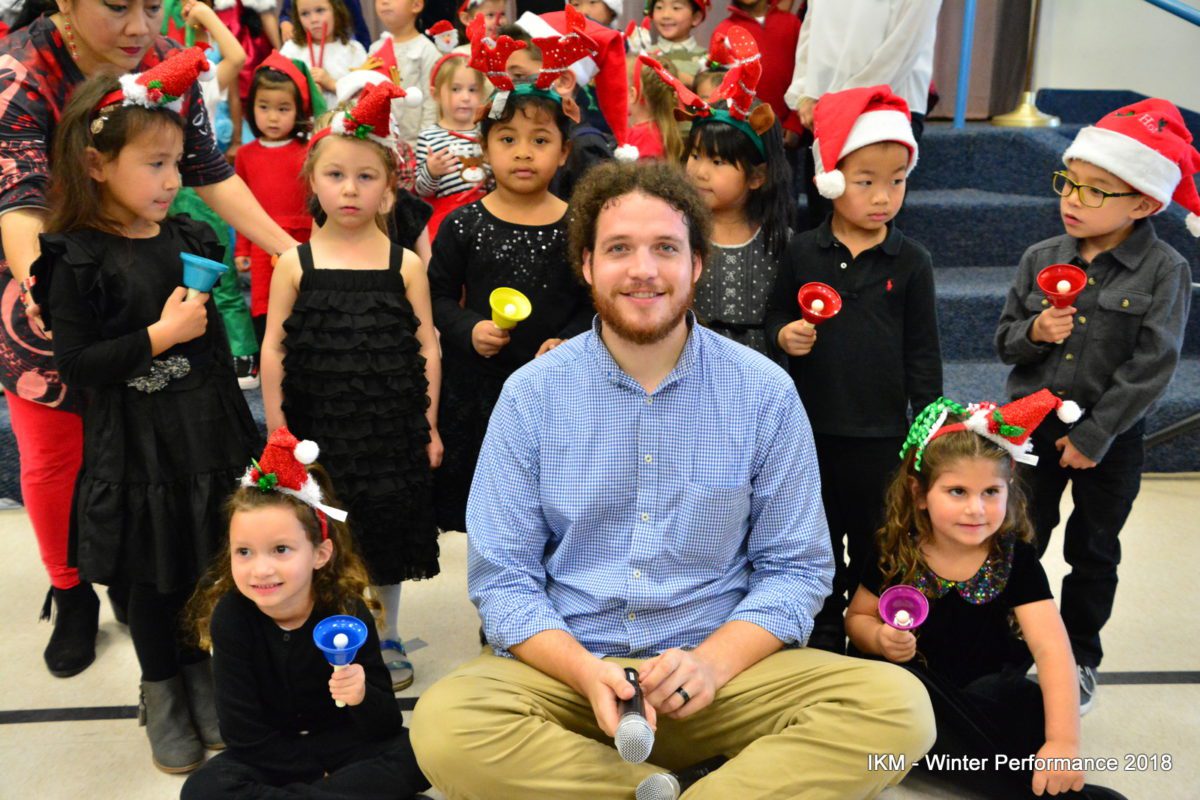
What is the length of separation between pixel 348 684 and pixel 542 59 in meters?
1.53

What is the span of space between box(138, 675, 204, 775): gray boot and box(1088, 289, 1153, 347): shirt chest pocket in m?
2.15

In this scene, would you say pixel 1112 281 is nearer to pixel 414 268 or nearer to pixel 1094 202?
pixel 1094 202

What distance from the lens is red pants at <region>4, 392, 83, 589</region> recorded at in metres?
2.38

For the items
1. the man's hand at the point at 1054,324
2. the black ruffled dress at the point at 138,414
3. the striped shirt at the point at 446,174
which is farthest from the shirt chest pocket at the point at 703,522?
the striped shirt at the point at 446,174

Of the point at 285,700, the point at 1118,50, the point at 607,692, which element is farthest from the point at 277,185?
the point at 1118,50

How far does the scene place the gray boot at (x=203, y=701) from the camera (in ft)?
7.36

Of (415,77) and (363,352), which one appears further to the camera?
(415,77)

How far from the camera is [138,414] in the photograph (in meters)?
2.12

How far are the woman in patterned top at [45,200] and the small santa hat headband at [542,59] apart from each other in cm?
66

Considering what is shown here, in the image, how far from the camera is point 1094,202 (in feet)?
7.61

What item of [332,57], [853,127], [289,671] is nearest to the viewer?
[289,671]

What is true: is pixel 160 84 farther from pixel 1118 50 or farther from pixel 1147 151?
pixel 1118 50

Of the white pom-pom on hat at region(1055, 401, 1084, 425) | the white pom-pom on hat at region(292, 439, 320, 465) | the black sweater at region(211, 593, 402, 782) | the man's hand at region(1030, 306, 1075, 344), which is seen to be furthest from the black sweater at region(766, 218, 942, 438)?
the black sweater at region(211, 593, 402, 782)

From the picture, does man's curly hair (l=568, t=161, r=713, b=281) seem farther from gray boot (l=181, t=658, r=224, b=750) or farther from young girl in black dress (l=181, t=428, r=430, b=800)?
gray boot (l=181, t=658, r=224, b=750)
